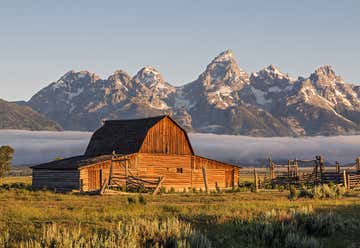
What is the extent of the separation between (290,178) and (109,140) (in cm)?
1907

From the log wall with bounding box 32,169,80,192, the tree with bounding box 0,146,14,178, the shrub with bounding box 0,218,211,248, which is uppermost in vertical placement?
the tree with bounding box 0,146,14,178

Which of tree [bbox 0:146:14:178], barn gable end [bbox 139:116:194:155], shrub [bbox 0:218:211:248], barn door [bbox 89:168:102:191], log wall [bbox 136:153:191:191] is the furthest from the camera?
tree [bbox 0:146:14:178]

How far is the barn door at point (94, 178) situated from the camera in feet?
159

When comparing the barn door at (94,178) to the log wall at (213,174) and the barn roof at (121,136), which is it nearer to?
the barn roof at (121,136)

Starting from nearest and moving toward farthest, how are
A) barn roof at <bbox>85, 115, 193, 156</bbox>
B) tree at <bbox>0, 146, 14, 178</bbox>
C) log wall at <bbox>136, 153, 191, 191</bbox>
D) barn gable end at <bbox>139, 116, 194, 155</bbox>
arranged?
log wall at <bbox>136, 153, 191, 191</bbox> < barn roof at <bbox>85, 115, 193, 156</bbox> < barn gable end at <bbox>139, 116, 194, 155</bbox> < tree at <bbox>0, 146, 14, 178</bbox>

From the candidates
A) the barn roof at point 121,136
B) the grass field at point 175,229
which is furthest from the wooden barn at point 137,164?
the grass field at point 175,229

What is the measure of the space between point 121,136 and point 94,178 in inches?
387

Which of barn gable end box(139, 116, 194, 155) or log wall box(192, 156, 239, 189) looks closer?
barn gable end box(139, 116, 194, 155)

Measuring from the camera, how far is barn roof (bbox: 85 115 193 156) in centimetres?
5509

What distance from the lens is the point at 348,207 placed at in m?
27.5

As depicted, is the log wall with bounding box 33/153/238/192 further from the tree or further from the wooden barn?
the tree

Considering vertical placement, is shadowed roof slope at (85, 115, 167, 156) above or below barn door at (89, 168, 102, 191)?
above

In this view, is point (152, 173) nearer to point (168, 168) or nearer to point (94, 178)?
point (168, 168)

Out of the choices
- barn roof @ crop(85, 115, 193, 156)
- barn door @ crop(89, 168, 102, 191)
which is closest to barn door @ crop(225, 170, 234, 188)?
barn roof @ crop(85, 115, 193, 156)
